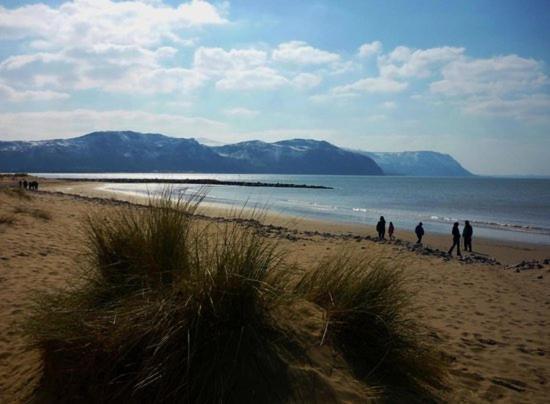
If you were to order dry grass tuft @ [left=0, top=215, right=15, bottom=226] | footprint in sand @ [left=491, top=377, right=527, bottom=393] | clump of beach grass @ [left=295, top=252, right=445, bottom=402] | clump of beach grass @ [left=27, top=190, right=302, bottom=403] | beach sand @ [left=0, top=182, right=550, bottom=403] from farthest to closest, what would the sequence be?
dry grass tuft @ [left=0, top=215, right=15, bottom=226], footprint in sand @ [left=491, top=377, right=527, bottom=393], beach sand @ [left=0, top=182, right=550, bottom=403], clump of beach grass @ [left=295, top=252, right=445, bottom=402], clump of beach grass @ [left=27, top=190, right=302, bottom=403]

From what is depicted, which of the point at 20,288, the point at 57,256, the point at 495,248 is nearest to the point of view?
the point at 20,288

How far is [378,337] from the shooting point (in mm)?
3562

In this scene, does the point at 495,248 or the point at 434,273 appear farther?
the point at 495,248

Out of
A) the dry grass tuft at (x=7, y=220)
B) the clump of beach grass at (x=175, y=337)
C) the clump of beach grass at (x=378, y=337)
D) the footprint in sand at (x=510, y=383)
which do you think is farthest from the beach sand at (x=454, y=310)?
the clump of beach grass at (x=175, y=337)

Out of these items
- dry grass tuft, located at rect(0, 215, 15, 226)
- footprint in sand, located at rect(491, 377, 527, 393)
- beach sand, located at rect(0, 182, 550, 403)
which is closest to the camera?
beach sand, located at rect(0, 182, 550, 403)

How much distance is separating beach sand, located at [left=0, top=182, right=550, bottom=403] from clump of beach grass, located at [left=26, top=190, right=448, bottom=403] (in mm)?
380

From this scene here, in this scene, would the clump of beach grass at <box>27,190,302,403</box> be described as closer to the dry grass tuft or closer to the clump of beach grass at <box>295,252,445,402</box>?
the clump of beach grass at <box>295,252,445,402</box>

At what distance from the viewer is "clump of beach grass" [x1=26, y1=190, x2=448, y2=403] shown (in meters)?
2.87

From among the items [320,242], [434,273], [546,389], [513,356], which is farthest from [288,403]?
[320,242]

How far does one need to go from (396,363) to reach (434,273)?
8061mm

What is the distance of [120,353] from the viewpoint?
9.89 feet

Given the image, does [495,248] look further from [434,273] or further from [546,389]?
[546,389]

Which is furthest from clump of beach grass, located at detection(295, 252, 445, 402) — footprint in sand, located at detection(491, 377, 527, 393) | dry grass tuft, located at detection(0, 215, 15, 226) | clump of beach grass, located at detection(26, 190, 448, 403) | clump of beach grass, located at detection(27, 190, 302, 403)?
dry grass tuft, located at detection(0, 215, 15, 226)

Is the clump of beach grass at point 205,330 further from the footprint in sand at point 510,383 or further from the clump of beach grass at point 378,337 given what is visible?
the footprint in sand at point 510,383
